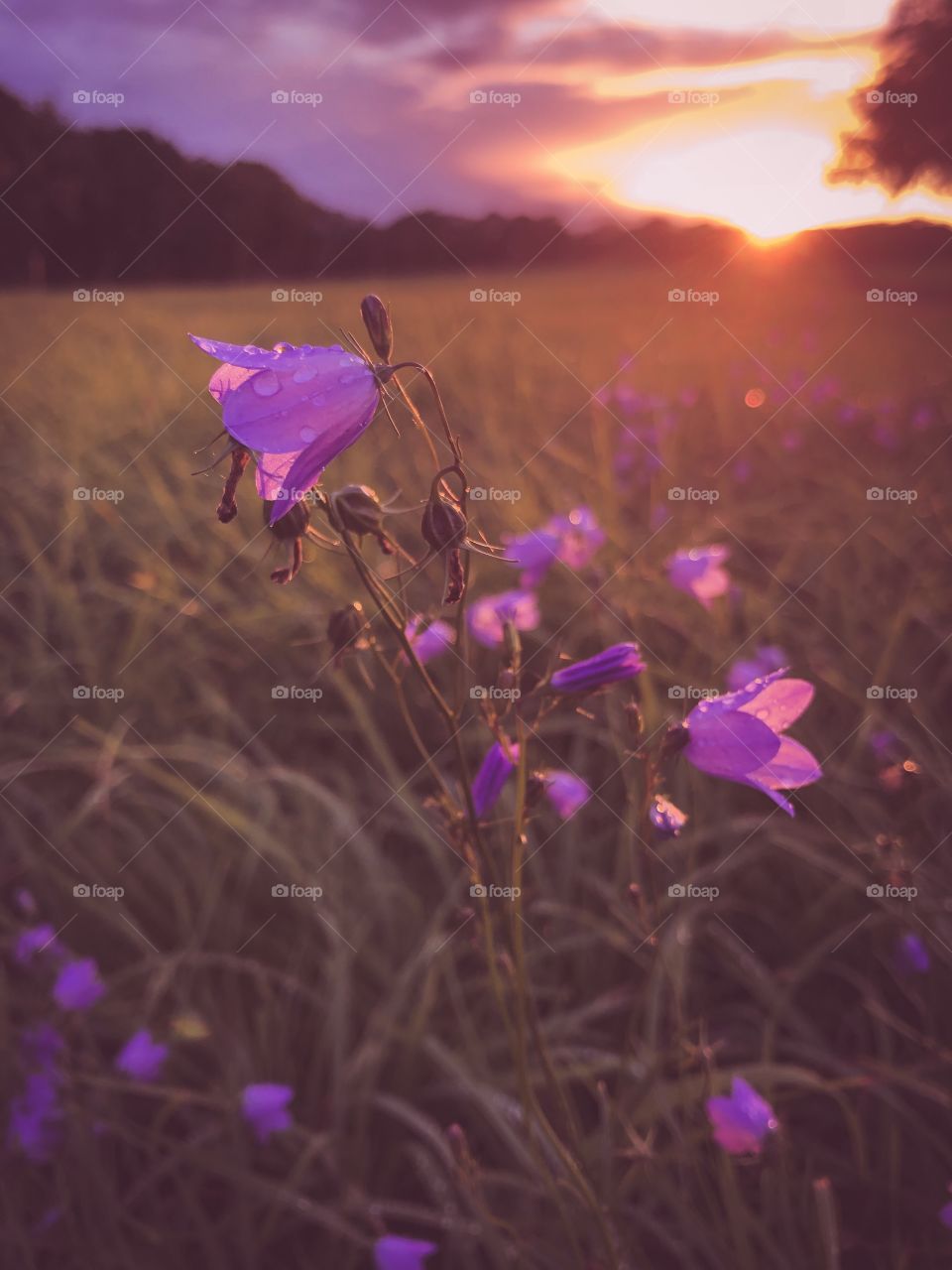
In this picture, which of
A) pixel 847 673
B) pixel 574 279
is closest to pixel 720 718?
pixel 847 673

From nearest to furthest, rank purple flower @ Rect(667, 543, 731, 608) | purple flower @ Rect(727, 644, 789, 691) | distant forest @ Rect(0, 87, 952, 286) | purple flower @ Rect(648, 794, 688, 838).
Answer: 1. purple flower @ Rect(648, 794, 688, 838)
2. purple flower @ Rect(727, 644, 789, 691)
3. purple flower @ Rect(667, 543, 731, 608)
4. distant forest @ Rect(0, 87, 952, 286)

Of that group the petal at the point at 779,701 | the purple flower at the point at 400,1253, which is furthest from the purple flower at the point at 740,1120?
the petal at the point at 779,701

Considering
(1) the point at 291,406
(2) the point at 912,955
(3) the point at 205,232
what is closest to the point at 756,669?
(2) the point at 912,955

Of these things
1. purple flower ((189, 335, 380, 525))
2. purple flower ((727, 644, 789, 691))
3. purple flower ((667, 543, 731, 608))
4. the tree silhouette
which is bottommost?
purple flower ((189, 335, 380, 525))

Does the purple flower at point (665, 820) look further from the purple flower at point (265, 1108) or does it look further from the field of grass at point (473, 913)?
the purple flower at point (265, 1108)

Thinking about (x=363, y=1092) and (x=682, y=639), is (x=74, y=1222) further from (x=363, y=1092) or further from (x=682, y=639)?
(x=682, y=639)

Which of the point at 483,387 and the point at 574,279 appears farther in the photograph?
the point at 574,279

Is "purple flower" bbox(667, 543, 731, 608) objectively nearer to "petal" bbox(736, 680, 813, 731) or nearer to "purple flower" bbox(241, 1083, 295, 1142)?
"petal" bbox(736, 680, 813, 731)

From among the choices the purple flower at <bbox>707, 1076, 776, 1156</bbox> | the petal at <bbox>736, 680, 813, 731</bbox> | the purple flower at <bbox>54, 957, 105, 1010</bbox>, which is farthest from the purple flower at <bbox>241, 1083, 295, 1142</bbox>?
the petal at <bbox>736, 680, 813, 731</bbox>
